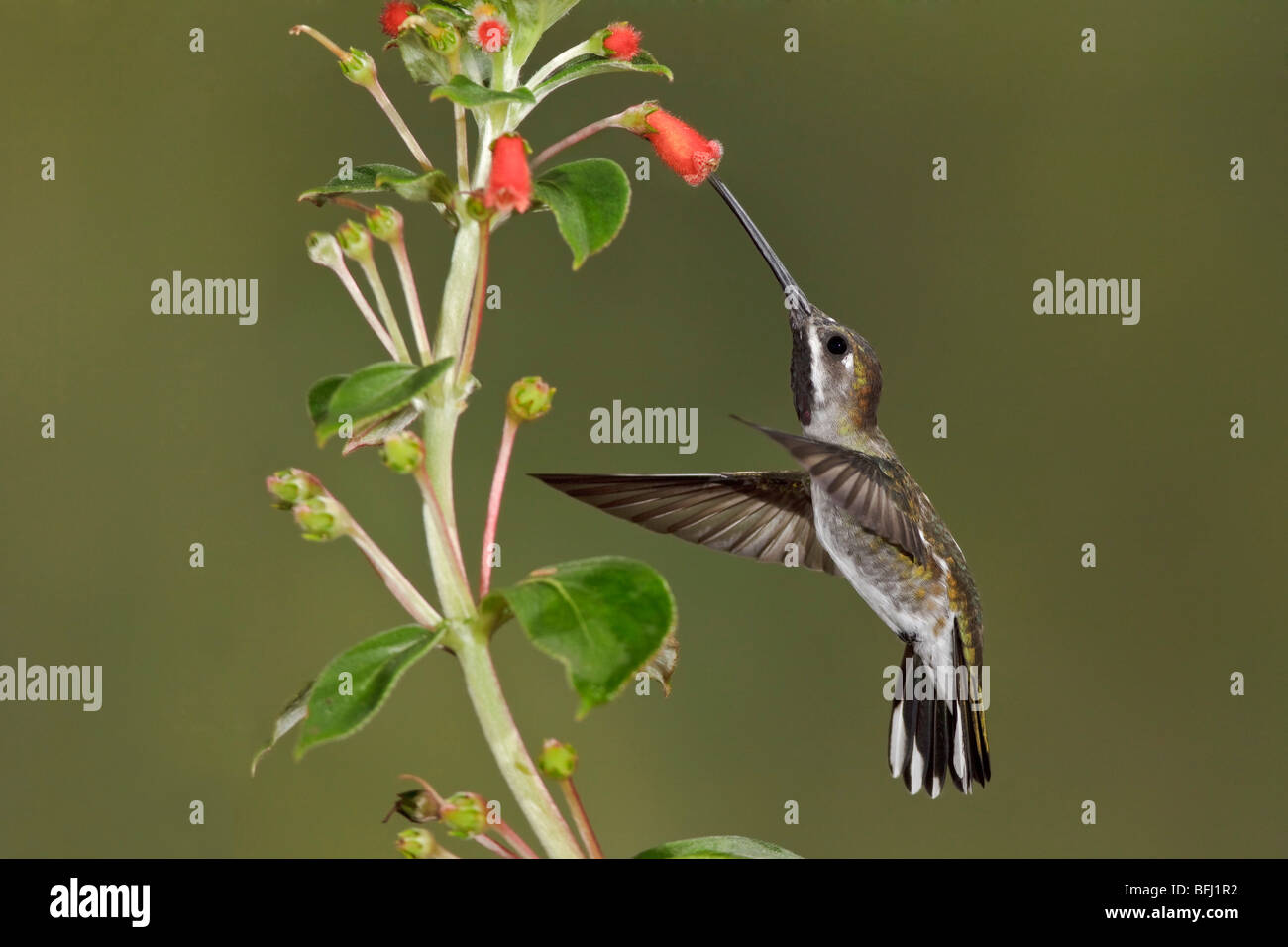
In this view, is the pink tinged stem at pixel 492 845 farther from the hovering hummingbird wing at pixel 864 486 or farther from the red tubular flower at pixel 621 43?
the red tubular flower at pixel 621 43

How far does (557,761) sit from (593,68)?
0.55m

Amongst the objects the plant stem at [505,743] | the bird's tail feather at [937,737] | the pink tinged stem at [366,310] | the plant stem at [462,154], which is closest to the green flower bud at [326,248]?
the pink tinged stem at [366,310]

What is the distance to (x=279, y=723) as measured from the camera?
3.43 feet

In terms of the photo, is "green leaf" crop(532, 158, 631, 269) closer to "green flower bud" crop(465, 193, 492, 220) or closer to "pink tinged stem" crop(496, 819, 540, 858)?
"green flower bud" crop(465, 193, 492, 220)

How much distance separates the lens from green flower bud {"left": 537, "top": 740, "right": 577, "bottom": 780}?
37.4 inches

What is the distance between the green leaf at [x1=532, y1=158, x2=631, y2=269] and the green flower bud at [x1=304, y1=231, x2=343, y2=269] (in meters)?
0.16

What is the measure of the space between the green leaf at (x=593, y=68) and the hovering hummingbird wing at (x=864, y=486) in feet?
1.11

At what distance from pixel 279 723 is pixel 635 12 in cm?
285

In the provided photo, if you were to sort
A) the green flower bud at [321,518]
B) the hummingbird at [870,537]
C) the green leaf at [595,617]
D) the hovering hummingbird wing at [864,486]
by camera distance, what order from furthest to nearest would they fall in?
the hummingbird at [870,537] → the hovering hummingbird wing at [864,486] → the green flower bud at [321,518] → the green leaf at [595,617]

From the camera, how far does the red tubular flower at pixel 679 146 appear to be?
1107 millimetres

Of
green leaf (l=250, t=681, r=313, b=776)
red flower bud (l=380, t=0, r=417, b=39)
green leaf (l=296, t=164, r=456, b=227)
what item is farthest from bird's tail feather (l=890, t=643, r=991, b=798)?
red flower bud (l=380, t=0, r=417, b=39)

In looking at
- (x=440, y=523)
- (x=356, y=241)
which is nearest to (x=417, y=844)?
(x=440, y=523)

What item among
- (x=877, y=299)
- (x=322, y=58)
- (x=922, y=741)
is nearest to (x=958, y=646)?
(x=922, y=741)

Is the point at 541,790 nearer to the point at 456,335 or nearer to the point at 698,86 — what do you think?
the point at 456,335
